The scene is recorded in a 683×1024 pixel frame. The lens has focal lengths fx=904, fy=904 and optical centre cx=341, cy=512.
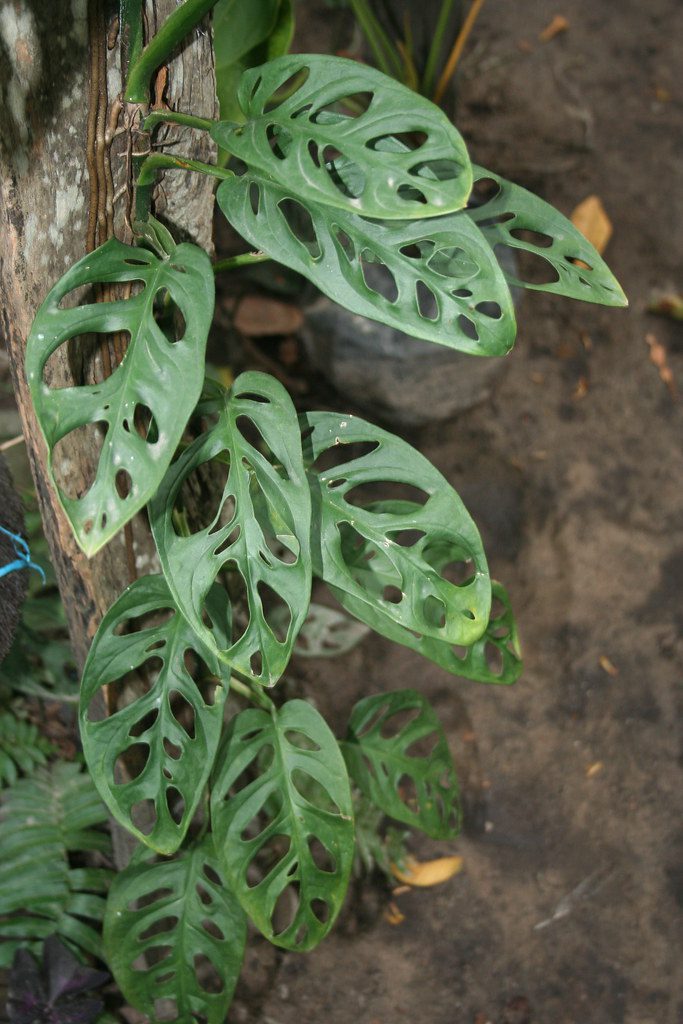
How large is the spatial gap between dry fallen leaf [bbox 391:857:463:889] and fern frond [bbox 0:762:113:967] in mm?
697

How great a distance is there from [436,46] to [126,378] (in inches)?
90.7

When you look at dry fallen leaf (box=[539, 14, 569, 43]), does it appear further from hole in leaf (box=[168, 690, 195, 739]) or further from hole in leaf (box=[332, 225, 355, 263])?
hole in leaf (box=[168, 690, 195, 739])

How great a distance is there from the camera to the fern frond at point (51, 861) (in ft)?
6.21

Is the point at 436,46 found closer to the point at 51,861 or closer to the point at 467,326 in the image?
the point at 467,326

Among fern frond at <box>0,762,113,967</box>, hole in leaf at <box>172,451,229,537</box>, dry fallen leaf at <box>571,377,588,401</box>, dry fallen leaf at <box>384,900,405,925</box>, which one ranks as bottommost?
dry fallen leaf at <box>384,900,405,925</box>

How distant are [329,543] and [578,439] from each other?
190 cm

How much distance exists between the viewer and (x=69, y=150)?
3.97 ft

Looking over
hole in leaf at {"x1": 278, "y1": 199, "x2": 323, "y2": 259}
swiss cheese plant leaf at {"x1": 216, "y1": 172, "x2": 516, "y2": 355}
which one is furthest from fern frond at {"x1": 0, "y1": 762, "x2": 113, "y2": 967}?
hole in leaf at {"x1": 278, "y1": 199, "x2": 323, "y2": 259}

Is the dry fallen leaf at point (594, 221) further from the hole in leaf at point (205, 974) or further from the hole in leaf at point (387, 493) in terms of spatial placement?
the hole in leaf at point (205, 974)

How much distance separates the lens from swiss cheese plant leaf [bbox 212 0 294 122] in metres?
1.35

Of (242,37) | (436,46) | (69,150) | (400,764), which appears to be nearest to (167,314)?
(69,150)

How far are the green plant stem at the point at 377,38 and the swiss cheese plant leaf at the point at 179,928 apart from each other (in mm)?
2296

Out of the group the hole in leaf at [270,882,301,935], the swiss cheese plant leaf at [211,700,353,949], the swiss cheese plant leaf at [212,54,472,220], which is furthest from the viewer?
the hole in leaf at [270,882,301,935]

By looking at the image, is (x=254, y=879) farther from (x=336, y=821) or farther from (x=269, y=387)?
(x=269, y=387)
